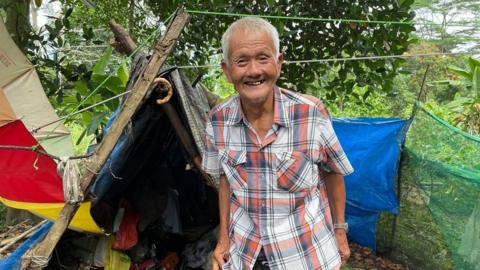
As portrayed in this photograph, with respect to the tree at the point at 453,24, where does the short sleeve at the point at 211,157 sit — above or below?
above

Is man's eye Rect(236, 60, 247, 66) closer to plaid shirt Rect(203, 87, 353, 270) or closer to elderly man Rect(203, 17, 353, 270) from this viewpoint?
elderly man Rect(203, 17, 353, 270)

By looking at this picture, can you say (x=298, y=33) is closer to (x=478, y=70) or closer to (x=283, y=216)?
(x=283, y=216)

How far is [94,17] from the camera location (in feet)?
16.7

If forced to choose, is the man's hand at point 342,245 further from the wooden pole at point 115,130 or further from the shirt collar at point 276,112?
the wooden pole at point 115,130

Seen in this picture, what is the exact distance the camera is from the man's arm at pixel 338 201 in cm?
172

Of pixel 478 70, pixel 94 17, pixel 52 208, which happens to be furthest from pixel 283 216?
pixel 478 70

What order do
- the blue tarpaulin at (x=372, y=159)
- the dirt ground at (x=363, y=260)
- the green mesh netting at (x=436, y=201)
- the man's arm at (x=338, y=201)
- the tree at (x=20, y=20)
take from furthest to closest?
the dirt ground at (x=363, y=260) → the blue tarpaulin at (x=372, y=159) → the tree at (x=20, y=20) → the green mesh netting at (x=436, y=201) → the man's arm at (x=338, y=201)

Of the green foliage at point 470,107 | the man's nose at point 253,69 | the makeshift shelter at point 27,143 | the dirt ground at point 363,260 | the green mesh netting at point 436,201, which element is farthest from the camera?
the green foliage at point 470,107

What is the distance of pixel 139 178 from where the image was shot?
277cm

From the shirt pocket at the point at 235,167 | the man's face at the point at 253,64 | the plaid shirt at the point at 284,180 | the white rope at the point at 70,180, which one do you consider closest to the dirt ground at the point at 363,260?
the white rope at the point at 70,180

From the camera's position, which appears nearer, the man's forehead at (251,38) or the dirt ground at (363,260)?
the man's forehead at (251,38)

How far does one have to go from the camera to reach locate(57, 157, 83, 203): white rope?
6.40 ft

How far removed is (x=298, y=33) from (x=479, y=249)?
1.97 meters

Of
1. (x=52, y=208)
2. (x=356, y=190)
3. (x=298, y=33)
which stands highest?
(x=298, y=33)
